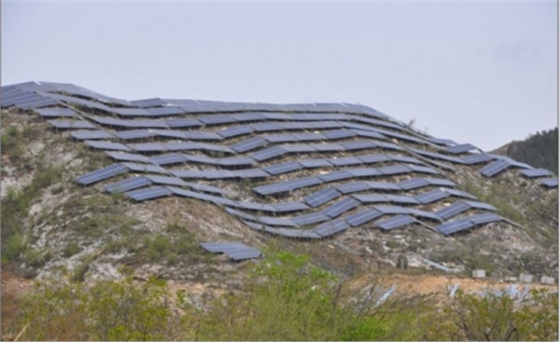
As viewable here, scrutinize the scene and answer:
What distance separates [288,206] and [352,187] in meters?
2.54

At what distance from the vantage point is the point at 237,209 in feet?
121

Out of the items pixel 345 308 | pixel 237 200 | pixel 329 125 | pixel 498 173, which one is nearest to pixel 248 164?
pixel 237 200

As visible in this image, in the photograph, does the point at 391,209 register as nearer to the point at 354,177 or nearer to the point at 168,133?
the point at 354,177

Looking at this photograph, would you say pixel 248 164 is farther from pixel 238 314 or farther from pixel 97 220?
pixel 238 314

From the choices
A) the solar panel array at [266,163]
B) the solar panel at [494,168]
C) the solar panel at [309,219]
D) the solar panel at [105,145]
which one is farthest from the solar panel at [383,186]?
the solar panel at [105,145]

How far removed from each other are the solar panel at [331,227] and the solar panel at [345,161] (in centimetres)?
444

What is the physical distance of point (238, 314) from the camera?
2066 centimetres

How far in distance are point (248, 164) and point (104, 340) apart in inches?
809

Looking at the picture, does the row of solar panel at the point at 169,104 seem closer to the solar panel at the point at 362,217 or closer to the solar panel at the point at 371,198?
the solar panel at the point at 371,198

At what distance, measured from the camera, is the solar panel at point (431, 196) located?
134 feet

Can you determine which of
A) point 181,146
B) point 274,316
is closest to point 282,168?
point 181,146

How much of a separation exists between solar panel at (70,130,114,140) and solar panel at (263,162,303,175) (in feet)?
14.6

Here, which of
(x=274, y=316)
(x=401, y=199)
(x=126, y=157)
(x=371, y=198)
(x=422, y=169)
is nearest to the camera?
(x=274, y=316)

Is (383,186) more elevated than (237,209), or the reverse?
(383,186)
